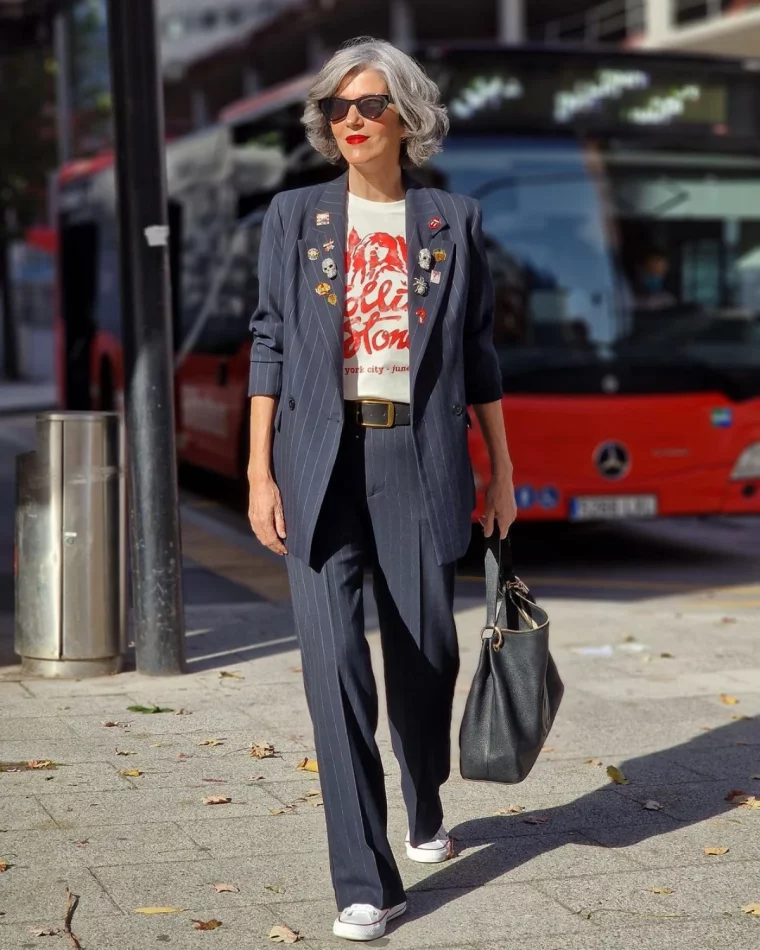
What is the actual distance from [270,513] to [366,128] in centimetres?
93

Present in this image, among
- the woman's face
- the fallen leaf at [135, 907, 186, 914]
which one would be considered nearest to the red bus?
the woman's face

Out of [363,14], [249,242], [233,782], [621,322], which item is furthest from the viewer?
[363,14]

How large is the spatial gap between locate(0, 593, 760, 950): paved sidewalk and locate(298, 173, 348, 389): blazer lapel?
133cm

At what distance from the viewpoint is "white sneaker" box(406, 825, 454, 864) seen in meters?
4.52

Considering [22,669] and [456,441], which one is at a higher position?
[456,441]

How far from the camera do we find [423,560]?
13.6ft

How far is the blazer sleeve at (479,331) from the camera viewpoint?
423cm

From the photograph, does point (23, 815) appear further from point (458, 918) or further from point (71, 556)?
point (71, 556)

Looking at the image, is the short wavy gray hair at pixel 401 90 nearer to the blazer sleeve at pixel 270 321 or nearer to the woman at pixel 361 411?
the woman at pixel 361 411

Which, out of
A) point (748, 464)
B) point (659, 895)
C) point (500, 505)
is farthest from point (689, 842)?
point (748, 464)

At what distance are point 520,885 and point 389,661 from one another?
69 cm

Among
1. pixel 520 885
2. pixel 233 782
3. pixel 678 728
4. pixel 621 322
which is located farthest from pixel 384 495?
pixel 621 322

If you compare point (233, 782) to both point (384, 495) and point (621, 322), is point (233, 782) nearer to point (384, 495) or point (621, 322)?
point (384, 495)

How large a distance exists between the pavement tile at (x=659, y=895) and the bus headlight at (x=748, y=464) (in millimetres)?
6147
